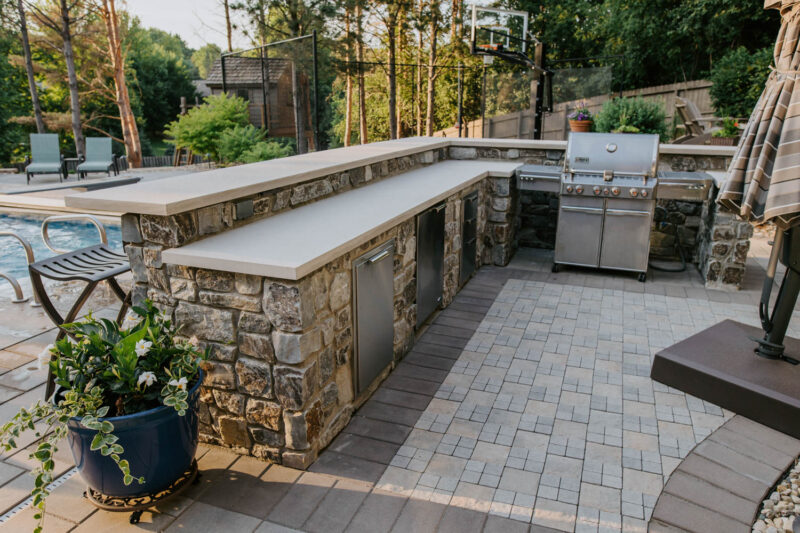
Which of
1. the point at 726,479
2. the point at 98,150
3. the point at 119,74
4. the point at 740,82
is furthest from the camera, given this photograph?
the point at 119,74

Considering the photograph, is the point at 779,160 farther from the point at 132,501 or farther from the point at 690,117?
the point at 690,117

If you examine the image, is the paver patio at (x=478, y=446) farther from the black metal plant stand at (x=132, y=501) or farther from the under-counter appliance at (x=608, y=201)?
the under-counter appliance at (x=608, y=201)

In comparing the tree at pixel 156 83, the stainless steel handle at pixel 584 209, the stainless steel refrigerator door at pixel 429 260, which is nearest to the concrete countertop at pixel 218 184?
the stainless steel refrigerator door at pixel 429 260

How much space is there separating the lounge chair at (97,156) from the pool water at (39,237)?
4.95 metres

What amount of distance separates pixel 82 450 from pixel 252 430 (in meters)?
0.77

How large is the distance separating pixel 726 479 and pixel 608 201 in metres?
3.24

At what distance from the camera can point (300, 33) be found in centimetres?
1589

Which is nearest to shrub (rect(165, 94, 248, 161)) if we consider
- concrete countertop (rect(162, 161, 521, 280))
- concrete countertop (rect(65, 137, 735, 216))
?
concrete countertop (rect(65, 137, 735, 216))

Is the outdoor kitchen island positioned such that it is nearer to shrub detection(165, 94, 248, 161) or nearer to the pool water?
the pool water

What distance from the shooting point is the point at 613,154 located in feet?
17.7

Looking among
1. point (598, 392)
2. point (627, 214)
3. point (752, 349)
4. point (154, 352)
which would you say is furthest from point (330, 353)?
point (627, 214)

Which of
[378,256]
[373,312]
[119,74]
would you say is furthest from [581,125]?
[119,74]

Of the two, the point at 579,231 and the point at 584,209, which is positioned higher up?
the point at 584,209

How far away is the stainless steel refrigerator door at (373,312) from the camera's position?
9.86ft
